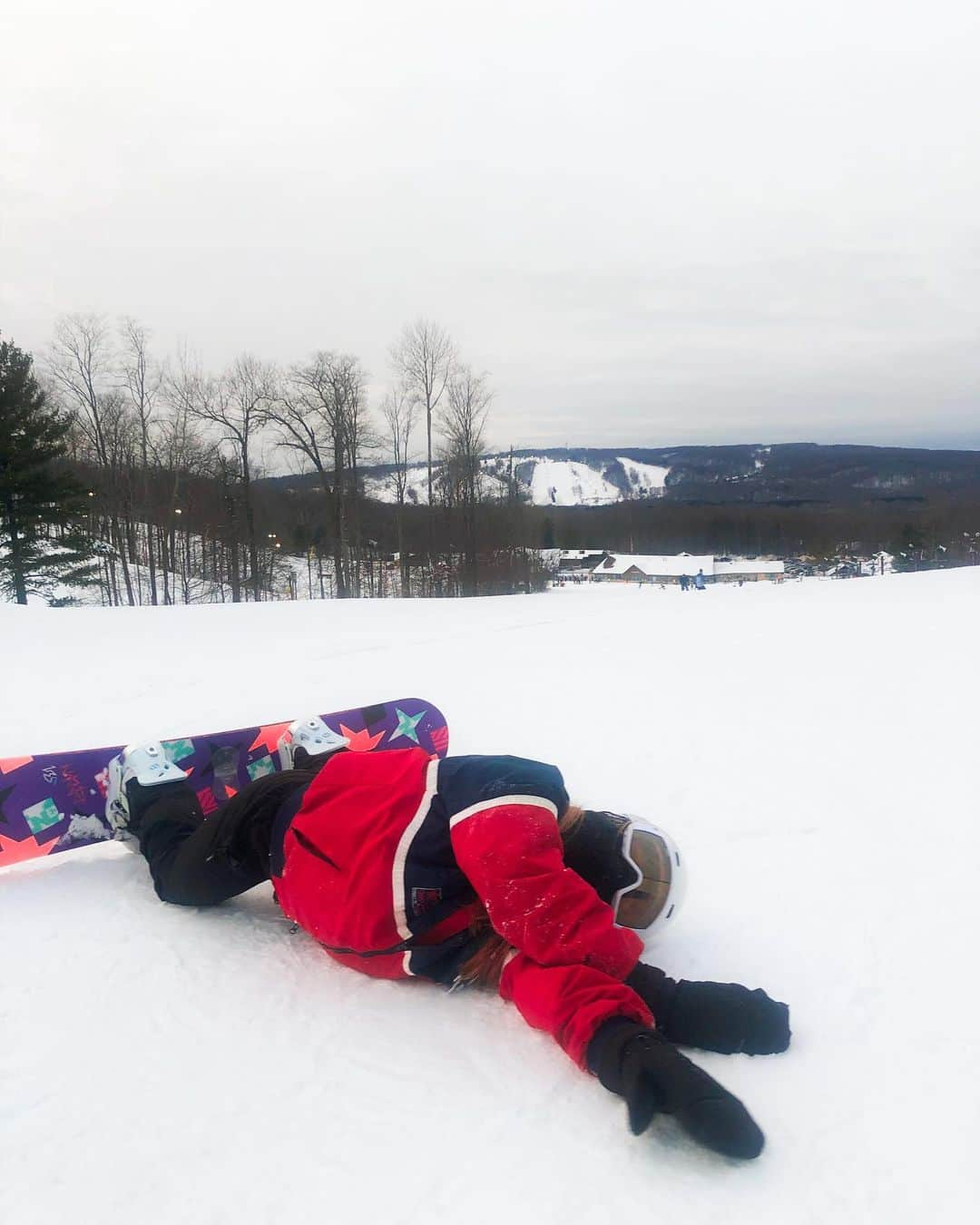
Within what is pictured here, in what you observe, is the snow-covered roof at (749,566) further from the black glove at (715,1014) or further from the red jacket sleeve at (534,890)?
the red jacket sleeve at (534,890)

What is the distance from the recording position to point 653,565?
272 feet

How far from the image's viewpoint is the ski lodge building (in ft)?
255

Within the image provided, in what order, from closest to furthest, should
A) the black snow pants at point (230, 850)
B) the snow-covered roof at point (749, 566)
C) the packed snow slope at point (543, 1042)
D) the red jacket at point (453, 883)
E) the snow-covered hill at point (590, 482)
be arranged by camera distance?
the packed snow slope at point (543, 1042), the red jacket at point (453, 883), the black snow pants at point (230, 850), the snow-covered roof at point (749, 566), the snow-covered hill at point (590, 482)

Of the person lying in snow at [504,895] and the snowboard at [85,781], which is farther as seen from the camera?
the snowboard at [85,781]

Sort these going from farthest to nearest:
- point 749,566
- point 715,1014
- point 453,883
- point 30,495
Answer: point 749,566 → point 30,495 → point 453,883 → point 715,1014

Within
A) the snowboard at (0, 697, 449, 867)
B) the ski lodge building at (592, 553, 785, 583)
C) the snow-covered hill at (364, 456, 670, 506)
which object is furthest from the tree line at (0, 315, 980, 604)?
the snow-covered hill at (364, 456, 670, 506)

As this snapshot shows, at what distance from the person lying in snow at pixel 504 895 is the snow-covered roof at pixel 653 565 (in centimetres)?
7891

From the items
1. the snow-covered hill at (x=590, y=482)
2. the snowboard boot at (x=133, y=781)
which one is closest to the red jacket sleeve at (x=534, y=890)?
the snowboard boot at (x=133, y=781)

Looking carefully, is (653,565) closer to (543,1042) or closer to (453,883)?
(453,883)

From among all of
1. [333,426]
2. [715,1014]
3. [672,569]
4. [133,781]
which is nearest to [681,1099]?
[715,1014]

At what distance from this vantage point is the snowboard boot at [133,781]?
2598mm

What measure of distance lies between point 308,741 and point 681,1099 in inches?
86.1

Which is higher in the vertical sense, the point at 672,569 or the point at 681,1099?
the point at 681,1099

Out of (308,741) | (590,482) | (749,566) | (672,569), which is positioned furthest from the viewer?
(590,482)
